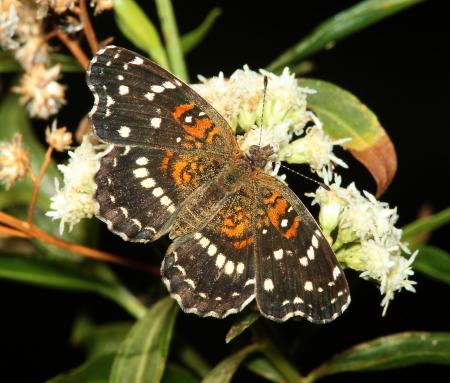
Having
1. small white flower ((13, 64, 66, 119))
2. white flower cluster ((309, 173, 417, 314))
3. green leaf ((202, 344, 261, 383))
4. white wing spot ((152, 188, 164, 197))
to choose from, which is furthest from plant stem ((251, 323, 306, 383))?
small white flower ((13, 64, 66, 119))

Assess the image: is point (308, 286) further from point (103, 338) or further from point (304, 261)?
point (103, 338)

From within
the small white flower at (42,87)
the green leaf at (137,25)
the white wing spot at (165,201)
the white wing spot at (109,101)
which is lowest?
the white wing spot at (165,201)

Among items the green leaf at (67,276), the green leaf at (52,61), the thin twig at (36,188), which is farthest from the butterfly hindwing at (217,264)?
the green leaf at (52,61)

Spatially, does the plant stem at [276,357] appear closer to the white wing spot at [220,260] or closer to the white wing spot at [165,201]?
A: the white wing spot at [220,260]

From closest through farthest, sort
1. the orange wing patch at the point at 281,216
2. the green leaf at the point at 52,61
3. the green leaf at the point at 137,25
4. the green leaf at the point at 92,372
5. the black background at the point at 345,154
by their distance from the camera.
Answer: the orange wing patch at the point at 281,216 < the green leaf at the point at 92,372 < the green leaf at the point at 137,25 < the green leaf at the point at 52,61 < the black background at the point at 345,154

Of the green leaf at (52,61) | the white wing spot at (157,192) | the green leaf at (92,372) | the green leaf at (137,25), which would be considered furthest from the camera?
the green leaf at (52,61)

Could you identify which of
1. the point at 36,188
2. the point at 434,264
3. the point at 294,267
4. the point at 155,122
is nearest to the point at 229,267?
the point at 294,267

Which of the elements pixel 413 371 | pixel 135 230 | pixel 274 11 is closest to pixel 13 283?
pixel 135 230
